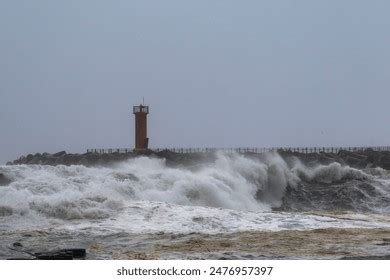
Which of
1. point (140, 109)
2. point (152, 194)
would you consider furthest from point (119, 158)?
point (152, 194)

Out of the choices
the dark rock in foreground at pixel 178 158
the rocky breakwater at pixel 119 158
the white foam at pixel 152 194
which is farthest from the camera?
the dark rock in foreground at pixel 178 158

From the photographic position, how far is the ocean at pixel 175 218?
A: 26.5 feet

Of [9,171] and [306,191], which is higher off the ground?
[9,171]

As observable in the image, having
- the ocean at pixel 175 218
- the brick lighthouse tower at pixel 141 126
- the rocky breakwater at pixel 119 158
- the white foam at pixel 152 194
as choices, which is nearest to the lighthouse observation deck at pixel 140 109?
the brick lighthouse tower at pixel 141 126

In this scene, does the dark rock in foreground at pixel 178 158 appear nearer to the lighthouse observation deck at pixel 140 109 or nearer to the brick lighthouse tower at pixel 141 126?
the brick lighthouse tower at pixel 141 126

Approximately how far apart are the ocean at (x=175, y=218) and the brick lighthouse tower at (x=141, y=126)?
9207mm

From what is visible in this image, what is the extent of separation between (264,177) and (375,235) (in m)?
15.5

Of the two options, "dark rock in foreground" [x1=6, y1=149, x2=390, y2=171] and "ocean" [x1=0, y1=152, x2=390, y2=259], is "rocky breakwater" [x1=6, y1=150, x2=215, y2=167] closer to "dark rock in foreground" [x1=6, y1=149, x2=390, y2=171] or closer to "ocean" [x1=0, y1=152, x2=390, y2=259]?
"dark rock in foreground" [x1=6, y1=149, x2=390, y2=171]

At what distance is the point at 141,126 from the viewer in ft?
107

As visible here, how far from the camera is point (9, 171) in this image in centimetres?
1597

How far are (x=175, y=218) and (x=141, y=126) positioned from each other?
69.4 feet

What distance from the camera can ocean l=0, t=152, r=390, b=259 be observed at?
8.09m
